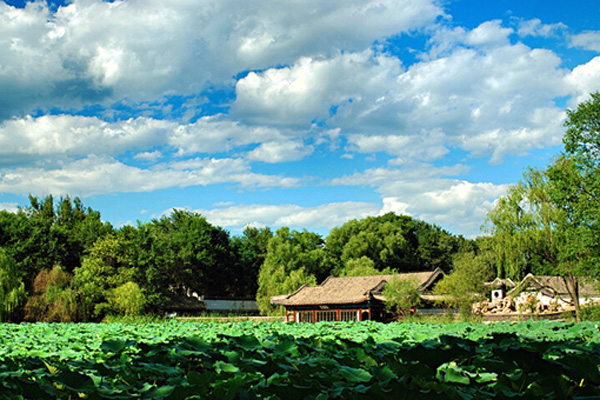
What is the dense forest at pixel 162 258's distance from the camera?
35875 mm

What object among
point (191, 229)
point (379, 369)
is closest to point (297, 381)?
point (379, 369)

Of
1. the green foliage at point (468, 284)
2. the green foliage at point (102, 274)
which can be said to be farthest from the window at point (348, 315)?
the green foliage at point (102, 274)

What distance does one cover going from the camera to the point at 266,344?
515 cm

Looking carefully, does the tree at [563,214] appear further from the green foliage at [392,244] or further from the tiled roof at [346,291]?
the green foliage at [392,244]

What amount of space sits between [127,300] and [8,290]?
7249mm

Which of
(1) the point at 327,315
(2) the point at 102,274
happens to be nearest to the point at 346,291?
(1) the point at 327,315

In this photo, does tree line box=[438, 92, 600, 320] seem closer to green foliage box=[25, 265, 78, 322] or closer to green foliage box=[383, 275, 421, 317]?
green foliage box=[383, 275, 421, 317]

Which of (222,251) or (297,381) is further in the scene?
(222,251)

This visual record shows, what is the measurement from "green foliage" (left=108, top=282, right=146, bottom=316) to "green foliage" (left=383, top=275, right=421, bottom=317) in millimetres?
16720

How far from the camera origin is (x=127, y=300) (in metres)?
36.6

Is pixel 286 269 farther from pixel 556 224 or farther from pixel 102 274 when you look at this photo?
pixel 556 224

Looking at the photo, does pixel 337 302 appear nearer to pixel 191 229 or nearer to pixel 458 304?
pixel 458 304

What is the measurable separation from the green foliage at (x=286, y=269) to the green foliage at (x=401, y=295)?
13556 mm

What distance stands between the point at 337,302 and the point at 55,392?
33.1 metres
